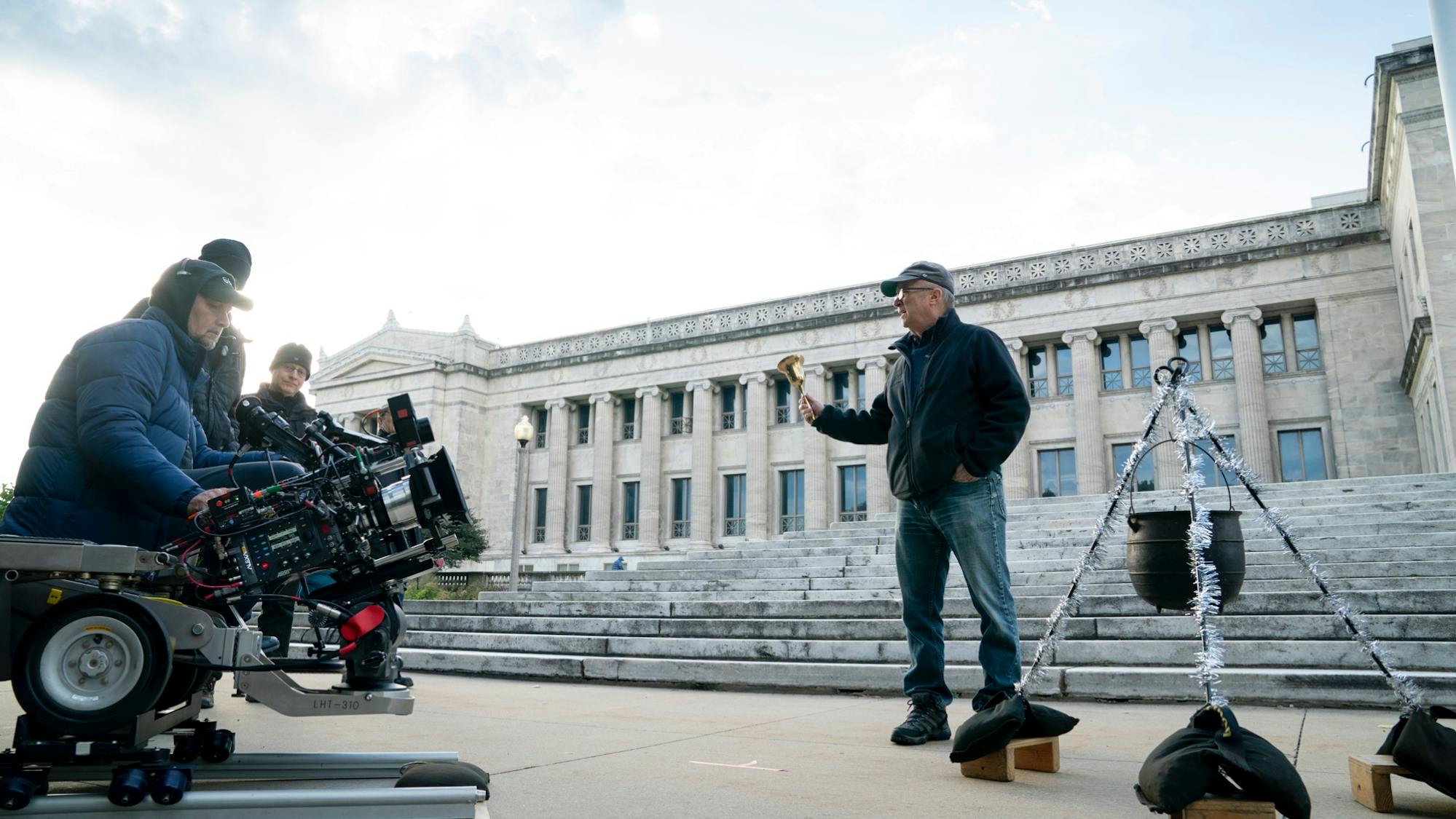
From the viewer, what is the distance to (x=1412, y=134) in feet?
68.5

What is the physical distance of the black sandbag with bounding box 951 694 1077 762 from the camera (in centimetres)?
320

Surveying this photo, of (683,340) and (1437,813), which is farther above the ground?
(683,340)

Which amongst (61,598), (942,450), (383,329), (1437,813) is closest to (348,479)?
(61,598)

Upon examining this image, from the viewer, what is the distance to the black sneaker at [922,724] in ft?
13.8

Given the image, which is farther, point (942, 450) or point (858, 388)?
point (858, 388)

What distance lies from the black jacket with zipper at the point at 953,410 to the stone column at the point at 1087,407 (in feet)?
88.6

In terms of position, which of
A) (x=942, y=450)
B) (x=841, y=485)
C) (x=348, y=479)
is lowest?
(x=348, y=479)

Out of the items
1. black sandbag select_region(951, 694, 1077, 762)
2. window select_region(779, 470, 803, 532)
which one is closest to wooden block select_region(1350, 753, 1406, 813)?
black sandbag select_region(951, 694, 1077, 762)

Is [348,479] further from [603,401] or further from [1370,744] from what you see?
[603,401]

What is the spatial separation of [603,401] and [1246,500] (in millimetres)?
30265

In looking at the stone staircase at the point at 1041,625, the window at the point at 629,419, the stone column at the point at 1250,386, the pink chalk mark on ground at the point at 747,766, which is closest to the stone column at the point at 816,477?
the window at the point at 629,419

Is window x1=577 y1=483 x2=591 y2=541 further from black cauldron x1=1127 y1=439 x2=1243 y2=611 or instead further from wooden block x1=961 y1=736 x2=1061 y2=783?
wooden block x1=961 y1=736 x2=1061 y2=783

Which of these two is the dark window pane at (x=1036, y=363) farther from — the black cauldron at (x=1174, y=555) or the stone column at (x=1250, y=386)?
the black cauldron at (x=1174, y=555)

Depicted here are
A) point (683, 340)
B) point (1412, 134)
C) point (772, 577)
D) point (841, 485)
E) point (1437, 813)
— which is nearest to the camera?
point (1437, 813)
